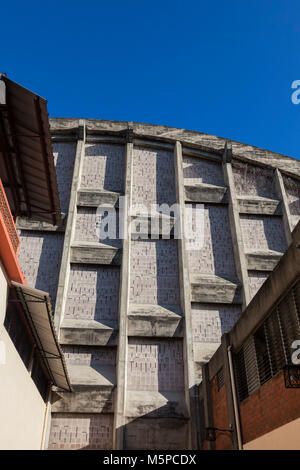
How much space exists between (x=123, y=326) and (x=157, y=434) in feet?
14.7

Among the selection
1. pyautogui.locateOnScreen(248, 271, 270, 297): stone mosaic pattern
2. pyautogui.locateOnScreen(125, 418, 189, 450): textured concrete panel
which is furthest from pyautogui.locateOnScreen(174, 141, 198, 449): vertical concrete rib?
A: pyautogui.locateOnScreen(248, 271, 270, 297): stone mosaic pattern

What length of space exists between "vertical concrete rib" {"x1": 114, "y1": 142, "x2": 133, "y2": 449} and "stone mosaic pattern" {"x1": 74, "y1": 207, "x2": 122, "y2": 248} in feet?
1.78

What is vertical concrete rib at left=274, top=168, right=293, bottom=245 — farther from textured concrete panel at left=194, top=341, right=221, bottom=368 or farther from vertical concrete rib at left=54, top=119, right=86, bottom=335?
vertical concrete rib at left=54, top=119, right=86, bottom=335

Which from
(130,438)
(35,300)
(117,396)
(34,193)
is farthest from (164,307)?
(35,300)

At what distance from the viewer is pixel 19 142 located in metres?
13.1

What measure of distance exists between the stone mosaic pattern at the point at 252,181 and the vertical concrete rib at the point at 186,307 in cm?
358

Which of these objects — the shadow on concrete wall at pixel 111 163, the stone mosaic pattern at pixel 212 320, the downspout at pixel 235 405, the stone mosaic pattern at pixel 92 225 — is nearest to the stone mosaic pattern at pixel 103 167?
the shadow on concrete wall at pixel 111 163

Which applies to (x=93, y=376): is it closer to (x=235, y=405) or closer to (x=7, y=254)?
(x=235, y=405)

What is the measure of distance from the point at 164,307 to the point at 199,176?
348 inches

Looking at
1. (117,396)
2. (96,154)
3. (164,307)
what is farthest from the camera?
(96,154)

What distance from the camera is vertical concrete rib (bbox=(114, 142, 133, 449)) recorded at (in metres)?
15.7

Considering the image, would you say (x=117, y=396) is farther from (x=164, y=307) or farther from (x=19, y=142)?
(x=19, y=142)
